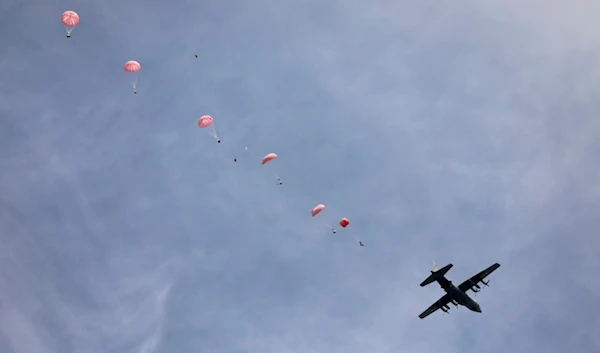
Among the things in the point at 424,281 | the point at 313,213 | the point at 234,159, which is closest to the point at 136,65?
the point at 234,159

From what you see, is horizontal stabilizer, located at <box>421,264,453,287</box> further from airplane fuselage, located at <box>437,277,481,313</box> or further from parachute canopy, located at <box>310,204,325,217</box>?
parachute canopy, located at <box>310,204,325,217</box>

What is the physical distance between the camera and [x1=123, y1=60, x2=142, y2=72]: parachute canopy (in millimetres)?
65250

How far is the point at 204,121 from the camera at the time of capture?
67.5 m

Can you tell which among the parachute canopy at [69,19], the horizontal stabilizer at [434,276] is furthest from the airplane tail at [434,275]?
the parachute canopy at [69,19]

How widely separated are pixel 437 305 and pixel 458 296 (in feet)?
26.8

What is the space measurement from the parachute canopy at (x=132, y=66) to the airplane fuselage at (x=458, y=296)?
55468mm

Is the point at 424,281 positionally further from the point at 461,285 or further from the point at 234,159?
the point at 234,159

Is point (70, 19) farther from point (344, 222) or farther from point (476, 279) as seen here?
point (476, 279)

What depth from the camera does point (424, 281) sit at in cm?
7562

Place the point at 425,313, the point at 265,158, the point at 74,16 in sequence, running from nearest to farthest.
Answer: the point at 74,16 → the point at 265,158 → the point at 425,313

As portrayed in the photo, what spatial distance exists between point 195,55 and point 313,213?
2826 centimetres

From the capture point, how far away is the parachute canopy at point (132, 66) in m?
65.2

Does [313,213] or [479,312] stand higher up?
[313,213]

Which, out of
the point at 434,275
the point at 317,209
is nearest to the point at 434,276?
the point at 434,275
